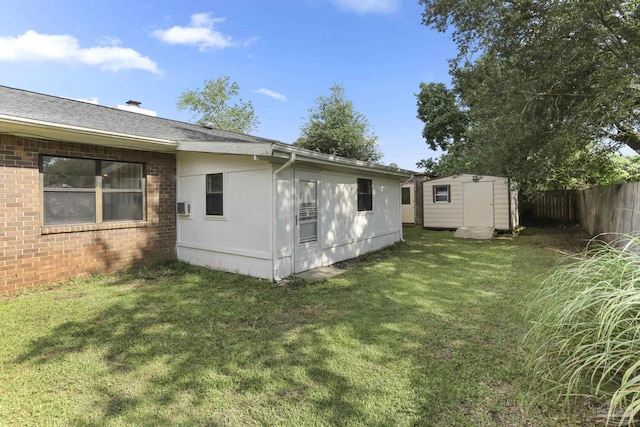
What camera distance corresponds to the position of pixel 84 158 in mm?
5891

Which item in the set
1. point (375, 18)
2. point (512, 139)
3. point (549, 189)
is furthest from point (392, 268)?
point (549, 189)

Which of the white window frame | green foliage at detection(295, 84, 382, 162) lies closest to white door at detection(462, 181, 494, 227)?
the white window frame

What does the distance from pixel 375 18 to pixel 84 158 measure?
425 inches

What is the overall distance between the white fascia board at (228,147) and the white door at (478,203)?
10.6 metres

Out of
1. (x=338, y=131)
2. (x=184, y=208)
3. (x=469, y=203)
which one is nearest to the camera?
(x=184, y=208)

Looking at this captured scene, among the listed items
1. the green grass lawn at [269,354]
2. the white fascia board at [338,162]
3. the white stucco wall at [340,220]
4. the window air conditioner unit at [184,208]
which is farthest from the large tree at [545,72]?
the window air conditioner unit at [184,208]

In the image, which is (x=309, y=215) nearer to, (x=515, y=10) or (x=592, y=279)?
(x=592, y=279)

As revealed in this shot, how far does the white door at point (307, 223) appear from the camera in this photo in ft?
21.0

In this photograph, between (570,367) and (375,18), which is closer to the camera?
(570,367)

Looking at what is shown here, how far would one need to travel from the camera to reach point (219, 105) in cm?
2955

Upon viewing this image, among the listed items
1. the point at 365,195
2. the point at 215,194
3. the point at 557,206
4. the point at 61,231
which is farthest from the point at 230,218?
the point at 557,206

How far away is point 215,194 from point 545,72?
288 inches

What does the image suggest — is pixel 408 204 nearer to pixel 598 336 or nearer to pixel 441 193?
pixel 441 193

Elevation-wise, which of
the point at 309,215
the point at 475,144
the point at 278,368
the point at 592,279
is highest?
the point at 475,144
